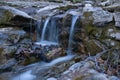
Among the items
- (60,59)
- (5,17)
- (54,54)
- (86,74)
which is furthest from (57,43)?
(86,74)

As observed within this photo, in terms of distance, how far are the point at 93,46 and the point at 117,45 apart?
698mm

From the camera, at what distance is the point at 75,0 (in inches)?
527

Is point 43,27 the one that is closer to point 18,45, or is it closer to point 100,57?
point 18,45

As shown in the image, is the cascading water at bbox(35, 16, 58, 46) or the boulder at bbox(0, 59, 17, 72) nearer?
the boulder at bbox(0, 59, 17, 72)

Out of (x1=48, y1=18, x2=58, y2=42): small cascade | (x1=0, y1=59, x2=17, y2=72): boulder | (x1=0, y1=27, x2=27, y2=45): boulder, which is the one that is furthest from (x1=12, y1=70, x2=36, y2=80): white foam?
(x1=48, y1=18, x2=58, y2=42): small cascade

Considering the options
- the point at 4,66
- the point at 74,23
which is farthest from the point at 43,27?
the point at 4,66

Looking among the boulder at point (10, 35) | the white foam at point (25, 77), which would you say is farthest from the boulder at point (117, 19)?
the boulder at point (10, 35)

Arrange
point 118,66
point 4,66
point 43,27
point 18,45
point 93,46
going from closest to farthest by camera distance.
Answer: point 118,66, point 4,66, point 93,46, point 18,45, point 43,27

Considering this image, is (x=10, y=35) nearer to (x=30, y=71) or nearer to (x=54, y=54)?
(x=54, y=54)

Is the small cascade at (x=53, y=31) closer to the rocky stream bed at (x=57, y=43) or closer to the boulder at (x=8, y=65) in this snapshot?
the rocky stream bed at (x=57, y=43)

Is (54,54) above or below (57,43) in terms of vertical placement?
below

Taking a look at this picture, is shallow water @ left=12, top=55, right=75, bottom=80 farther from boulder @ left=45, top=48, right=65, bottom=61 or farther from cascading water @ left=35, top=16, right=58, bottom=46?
cascading water @ left=35, top=16, right=58, bottom=46

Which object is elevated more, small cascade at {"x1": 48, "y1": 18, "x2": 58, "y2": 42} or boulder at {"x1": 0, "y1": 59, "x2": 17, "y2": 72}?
small cascade at {"x1": 48, "y1": 18, "x2": 58, "y2": 42}

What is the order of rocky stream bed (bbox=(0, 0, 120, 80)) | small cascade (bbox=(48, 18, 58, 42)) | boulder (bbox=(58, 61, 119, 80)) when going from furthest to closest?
small cascade (bbox=(48, 18, 58, 42))
rocky stream bed (bbox=(0, 0, 120, 80))
boulder (bbox=(58, 61, 119, 80))
